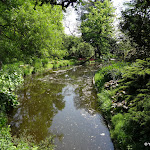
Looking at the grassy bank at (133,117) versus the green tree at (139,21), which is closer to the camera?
the grassy bank at (133,117)

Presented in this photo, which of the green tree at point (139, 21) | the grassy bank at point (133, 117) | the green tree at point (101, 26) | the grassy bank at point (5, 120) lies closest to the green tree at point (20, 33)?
the grassy bank at point (5, 120)

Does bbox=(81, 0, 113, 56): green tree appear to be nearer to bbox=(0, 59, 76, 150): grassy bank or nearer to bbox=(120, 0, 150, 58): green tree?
bbox=(0, 59, 76, 150): grassy bank

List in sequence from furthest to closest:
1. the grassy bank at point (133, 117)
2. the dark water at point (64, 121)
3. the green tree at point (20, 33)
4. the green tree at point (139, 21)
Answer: the green tree at point (20, 33)
the dark water at point (64, 121)
the green tree at point (139, 21)
the grassy bank at point (133, 117)

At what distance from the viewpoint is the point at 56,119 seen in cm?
600

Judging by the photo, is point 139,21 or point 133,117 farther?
point 139,21

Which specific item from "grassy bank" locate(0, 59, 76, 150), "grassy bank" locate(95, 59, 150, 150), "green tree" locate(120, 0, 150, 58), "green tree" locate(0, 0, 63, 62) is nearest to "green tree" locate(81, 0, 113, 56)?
"green tree" locate(0, 0, 63, 62)

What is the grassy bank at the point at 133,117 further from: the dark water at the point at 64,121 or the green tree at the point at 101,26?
the green tree at the point at 101,26

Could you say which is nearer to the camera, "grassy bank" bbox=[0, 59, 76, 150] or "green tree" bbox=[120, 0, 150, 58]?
"grassy bank" bbox=[0, 59, 76, 150]

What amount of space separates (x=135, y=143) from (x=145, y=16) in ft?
→ 12.3

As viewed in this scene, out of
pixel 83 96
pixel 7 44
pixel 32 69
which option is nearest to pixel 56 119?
pixel 83 96

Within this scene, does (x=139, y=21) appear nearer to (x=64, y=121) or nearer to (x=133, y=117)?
(x=133, y=117)

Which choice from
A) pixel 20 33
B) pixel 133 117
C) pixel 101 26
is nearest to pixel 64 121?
pixel 133 117

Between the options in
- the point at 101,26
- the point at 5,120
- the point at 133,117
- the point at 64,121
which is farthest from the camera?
the point at 101,26

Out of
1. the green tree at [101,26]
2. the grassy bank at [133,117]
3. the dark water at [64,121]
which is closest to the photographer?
the grassy bank at [133,117]
